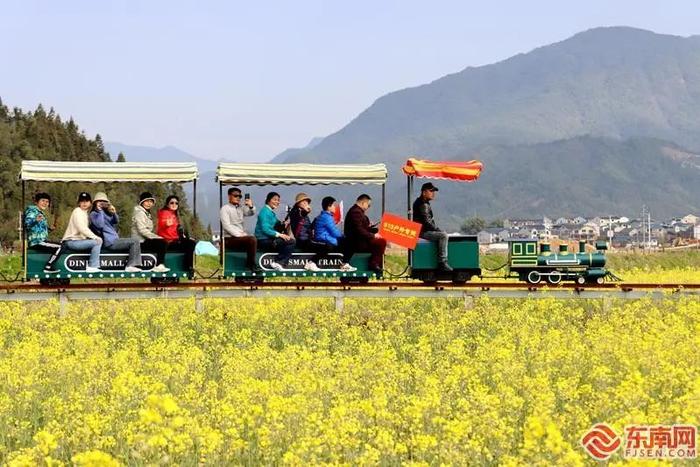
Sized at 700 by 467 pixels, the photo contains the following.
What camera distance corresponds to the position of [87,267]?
18.9m

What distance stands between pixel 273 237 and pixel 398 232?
2636 mm

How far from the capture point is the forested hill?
9362cm

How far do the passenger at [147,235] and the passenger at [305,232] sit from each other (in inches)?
107

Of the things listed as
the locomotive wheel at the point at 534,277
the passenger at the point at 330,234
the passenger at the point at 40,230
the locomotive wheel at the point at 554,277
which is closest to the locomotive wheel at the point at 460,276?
the passenger at the point at 330,234

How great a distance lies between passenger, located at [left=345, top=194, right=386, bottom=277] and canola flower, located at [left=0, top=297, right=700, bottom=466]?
1.09m

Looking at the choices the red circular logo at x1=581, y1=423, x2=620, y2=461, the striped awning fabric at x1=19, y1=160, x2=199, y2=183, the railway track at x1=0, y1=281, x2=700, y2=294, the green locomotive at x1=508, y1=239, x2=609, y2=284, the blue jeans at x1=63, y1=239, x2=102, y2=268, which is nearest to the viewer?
the red circular logo at x1=581, y1=423, x2=620, y2=461

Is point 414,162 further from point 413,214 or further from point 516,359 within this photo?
point 516,359

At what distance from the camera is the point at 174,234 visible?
19.6 m

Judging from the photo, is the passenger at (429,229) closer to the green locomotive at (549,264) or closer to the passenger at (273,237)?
the passenger at (273,237)

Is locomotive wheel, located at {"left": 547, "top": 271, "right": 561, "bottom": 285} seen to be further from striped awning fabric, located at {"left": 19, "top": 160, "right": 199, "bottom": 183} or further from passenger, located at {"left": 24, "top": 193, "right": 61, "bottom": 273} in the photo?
passenger, located at {"left": 24, "top": 193, "right": 61, "bottom": 273}

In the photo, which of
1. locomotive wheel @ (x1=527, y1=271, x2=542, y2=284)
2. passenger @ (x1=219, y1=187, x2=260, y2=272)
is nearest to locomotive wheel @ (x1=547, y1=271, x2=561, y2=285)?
locomotive wheel @ (x1=527, y1=271, x2=542, y2=284)

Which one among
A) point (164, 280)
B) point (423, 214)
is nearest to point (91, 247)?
point (164, 280)

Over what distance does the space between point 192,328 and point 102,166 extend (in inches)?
170

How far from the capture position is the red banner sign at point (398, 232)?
64.5ft
